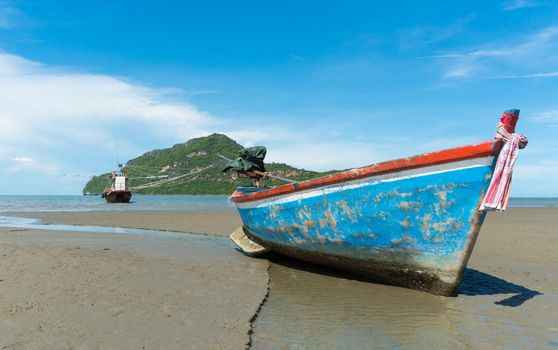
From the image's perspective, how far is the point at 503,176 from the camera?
15.5 ft

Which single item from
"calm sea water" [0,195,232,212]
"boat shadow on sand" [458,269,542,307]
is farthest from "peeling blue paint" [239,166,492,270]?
"calm sea water" [0,195,232,212]

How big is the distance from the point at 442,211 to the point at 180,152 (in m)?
104

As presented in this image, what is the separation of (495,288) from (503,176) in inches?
95.1

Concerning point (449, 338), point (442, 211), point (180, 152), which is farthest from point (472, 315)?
point (180, 152)

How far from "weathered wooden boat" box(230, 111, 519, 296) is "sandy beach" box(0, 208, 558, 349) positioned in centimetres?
37

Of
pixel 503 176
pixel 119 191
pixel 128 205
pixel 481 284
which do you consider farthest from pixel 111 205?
pixel 503 176

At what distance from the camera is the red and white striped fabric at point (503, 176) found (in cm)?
471

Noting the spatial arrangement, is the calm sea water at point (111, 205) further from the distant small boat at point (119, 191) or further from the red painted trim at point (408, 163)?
the red painted trim at point (408, 163)

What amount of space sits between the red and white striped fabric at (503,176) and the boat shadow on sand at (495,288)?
5.16 feet

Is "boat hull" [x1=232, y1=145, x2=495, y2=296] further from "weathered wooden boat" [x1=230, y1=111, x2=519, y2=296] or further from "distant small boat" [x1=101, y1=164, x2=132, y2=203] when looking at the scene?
"distant small boat" [x1=101, y1=164, x2=132, y2=203]

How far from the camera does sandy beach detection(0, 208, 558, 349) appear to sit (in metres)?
3.82

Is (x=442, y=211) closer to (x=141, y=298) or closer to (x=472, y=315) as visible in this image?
(x=472, y=315)

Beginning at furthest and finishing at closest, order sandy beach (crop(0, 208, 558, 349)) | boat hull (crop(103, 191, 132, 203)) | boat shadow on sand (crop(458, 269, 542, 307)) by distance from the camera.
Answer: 1. boat hull (crop(103, 191, 132, 203))
2. boat shadow on sand (crop(458, 269, 542, 307))
3. sandy beach (crop(0, 208, 558, 349))

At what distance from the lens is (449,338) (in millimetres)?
4059
